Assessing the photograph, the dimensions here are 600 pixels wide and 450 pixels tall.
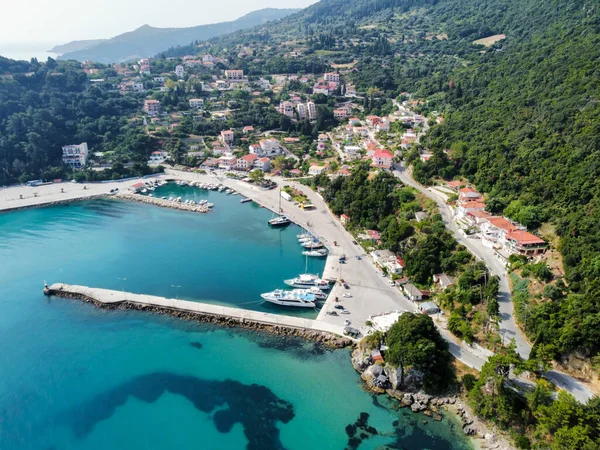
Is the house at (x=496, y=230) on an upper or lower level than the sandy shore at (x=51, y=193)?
upper

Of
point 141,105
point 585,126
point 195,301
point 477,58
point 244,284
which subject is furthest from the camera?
point 141,105

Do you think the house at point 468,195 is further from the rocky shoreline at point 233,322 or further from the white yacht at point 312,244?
the rocky shoreline at point 233,322

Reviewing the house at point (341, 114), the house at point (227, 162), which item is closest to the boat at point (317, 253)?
the house at point (227, 162)

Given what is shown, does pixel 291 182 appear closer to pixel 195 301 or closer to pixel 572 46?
pixel 195 301

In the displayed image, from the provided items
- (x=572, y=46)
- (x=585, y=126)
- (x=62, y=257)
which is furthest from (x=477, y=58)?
(x=62, y=257)

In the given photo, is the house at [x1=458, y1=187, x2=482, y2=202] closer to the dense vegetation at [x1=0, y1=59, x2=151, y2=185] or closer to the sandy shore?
the sandy shore

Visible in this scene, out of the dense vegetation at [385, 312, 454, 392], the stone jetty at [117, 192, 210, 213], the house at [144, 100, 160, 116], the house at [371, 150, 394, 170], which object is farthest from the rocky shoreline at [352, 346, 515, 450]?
the house at [144, 100, 160, 116]

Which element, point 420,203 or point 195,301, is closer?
point 195,301
